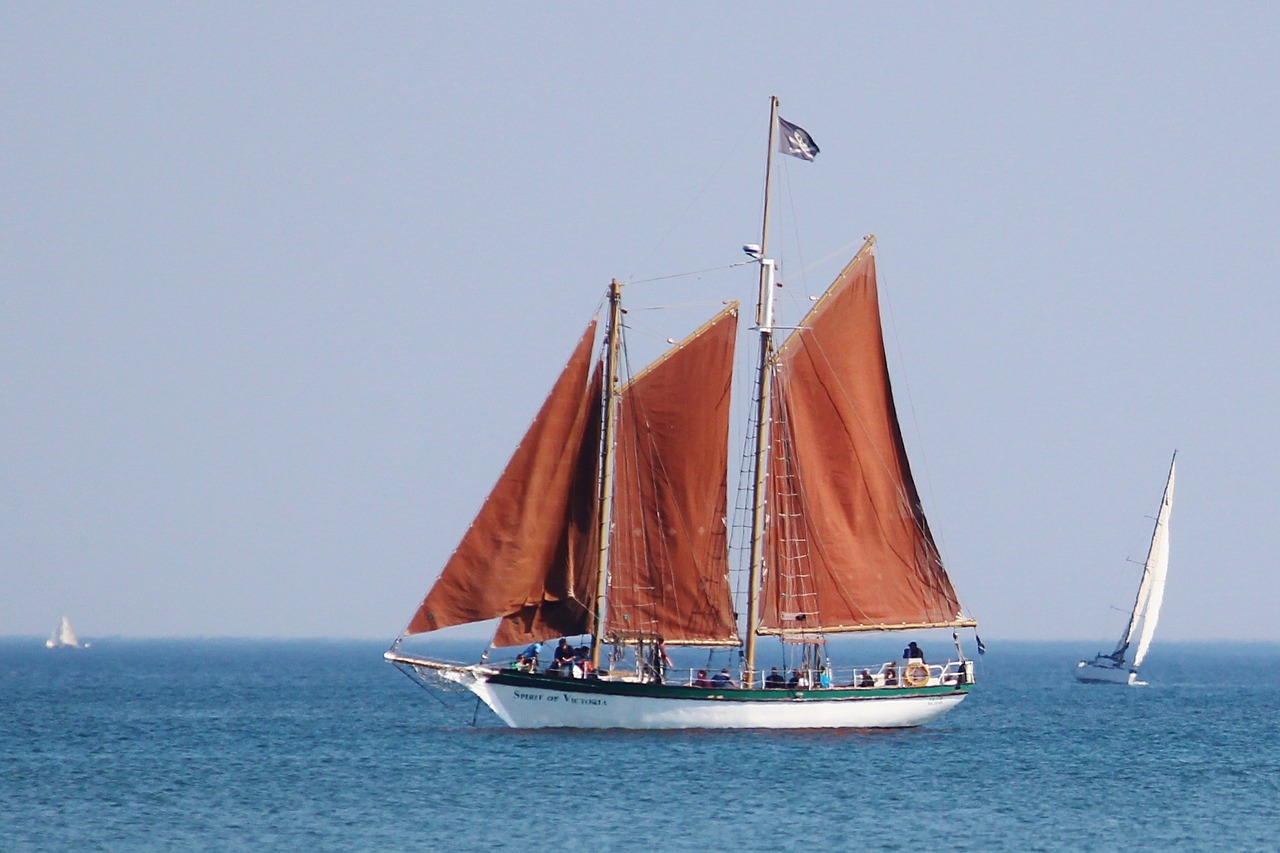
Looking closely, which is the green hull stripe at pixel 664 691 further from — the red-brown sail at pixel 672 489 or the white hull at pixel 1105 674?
the white hull at pixel 1105 674

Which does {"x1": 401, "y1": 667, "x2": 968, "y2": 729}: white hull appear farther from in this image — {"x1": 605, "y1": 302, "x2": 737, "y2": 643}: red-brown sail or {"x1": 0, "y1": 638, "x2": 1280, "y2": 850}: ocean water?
{"x1": 605, "y1": 302, "x2": 737, "y2": 643}: red-brown sail

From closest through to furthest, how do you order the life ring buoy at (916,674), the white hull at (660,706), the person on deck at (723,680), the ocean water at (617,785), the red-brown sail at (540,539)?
the ocean water at (617,785), the red-brown sail at (540,539), the white hull at (660,706), the person on deck at (723,680), the life ring buoy at (916,674)

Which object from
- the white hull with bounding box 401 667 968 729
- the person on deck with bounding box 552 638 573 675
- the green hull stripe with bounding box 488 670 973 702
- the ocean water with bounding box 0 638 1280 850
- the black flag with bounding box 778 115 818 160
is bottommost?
the ocean water with bounding box 0 638 1280 850

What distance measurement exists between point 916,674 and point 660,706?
10.0 metres

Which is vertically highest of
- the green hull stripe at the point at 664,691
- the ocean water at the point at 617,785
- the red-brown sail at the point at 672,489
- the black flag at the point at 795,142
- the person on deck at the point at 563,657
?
the black flag at the point at 795,142

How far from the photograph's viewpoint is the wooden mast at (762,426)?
216 ft

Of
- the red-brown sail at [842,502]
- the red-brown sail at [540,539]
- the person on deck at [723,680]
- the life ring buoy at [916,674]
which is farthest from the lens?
the life ring buoy at [916,674]

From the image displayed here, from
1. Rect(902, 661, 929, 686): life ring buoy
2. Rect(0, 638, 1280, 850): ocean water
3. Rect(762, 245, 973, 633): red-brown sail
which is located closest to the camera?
Rect(0, 638, 1280, 850): ocean water

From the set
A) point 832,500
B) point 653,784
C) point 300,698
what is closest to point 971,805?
point 653,784

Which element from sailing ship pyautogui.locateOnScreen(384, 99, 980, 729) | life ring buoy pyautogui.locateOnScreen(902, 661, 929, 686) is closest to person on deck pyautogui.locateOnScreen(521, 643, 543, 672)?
sailing ship pyautogui.locateOnScreen(384, 99, 980, 729)

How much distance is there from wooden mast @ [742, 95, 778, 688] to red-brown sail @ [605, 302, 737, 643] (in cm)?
179

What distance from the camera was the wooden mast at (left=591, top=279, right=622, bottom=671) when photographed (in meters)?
62.4

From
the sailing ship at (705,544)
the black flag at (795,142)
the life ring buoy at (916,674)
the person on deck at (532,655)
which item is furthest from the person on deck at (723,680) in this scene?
the black flag at (795,142)

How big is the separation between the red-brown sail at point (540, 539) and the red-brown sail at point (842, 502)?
739cm
